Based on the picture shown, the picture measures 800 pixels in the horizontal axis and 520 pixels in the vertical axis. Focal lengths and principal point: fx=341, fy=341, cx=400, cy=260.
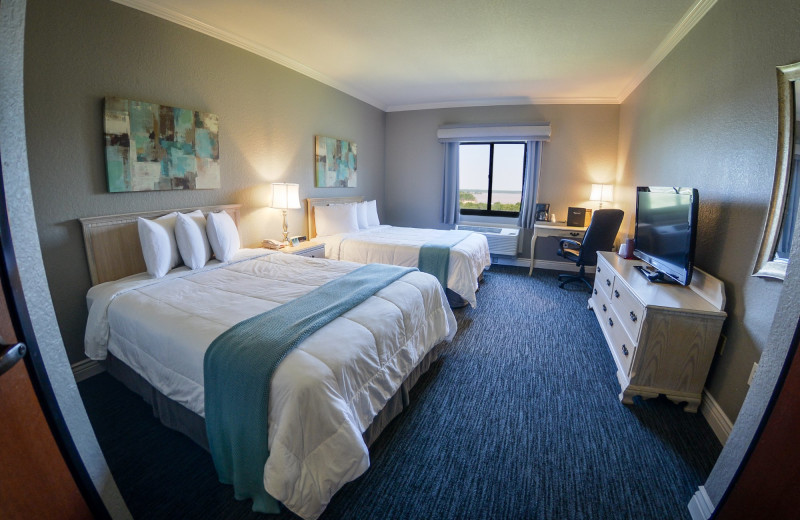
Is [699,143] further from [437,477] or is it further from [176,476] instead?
[176,476]

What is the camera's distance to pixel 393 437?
6.11 feet

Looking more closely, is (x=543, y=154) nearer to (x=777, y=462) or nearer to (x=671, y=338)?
(x=671, y=338)

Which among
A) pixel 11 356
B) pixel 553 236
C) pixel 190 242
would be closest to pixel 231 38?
pixel 190 242

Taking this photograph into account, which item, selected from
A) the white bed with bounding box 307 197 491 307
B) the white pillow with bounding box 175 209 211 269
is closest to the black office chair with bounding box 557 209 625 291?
the white bed with bounding box 307 197 491 307

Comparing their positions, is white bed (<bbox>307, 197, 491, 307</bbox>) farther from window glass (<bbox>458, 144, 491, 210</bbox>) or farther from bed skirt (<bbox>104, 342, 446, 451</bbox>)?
window glass (<bbox>458, 144, 491, 210</bbox>)

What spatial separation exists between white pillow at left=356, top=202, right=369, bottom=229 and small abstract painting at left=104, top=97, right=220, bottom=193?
201cm

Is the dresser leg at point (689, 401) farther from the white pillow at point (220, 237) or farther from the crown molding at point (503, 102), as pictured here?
the crown molding at point (503, 102)

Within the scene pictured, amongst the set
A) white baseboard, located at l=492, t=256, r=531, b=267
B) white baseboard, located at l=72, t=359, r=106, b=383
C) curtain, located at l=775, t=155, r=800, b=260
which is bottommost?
white baseboard, located at l=72, t=359, r=106, b=383

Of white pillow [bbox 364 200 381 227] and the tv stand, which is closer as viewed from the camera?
the tv stand

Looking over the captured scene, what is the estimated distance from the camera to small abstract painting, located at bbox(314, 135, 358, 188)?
176 inches

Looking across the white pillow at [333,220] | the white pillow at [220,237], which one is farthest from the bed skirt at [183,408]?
the white pillow at [333,220]

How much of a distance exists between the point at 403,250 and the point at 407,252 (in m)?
0.05

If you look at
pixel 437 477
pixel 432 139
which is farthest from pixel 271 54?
pixel 437 477

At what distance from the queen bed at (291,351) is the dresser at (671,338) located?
1196 millimetres
